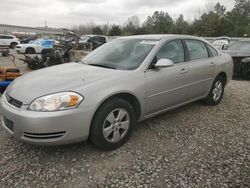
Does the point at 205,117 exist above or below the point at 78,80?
below

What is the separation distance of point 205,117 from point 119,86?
6.69 ft

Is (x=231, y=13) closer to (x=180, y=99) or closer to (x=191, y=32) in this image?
(x=191, y=32)

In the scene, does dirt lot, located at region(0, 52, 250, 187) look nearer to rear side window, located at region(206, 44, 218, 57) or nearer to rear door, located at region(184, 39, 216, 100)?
rear door, located at region(184, 39, 216, 100)

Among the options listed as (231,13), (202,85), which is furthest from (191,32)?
(202,85)

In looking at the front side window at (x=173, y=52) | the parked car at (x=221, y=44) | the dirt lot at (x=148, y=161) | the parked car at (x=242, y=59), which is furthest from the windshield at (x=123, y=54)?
the parked car at (x=221, y=44)

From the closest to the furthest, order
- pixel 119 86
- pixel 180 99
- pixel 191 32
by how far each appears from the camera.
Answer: pixel 119 86 < pixel 180 99 < pixel 191 32

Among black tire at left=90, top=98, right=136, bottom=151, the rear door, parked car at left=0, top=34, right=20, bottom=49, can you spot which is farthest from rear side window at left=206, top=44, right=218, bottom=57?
parked car at left=0, top=34, right=20, bottom=49

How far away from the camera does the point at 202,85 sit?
4.28 m

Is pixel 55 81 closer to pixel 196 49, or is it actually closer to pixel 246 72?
pixel 196 49

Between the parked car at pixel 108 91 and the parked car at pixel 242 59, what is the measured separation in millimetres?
4041

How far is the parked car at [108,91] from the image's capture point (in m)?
2.56

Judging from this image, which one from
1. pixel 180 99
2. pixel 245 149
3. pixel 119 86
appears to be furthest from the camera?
pixel 180 99

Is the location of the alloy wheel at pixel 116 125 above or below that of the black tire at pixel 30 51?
below

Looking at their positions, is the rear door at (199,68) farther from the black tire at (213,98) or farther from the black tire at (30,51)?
the black tire at (30,51)
